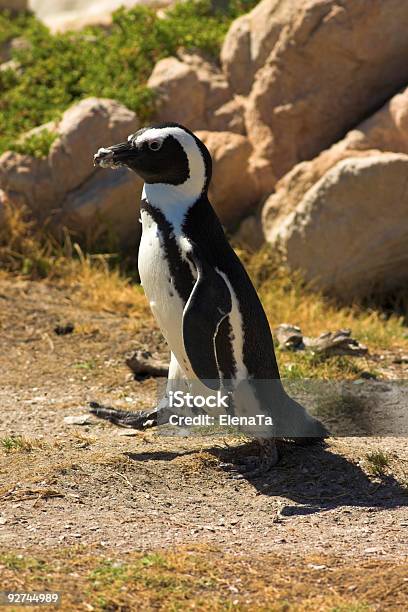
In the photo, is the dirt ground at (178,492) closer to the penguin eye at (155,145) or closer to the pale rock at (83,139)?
the penguin eye at (155,145)

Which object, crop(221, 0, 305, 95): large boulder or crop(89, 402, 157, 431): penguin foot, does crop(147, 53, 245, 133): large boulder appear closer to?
crop(221, 0, 305, 95): large boulder

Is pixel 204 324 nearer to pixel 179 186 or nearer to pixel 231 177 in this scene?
pixel 179 186

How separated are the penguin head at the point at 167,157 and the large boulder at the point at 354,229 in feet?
11.6

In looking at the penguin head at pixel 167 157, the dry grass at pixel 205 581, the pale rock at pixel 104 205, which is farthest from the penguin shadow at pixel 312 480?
the pale rock at pixel 104 205

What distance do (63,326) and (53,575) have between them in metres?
4.03

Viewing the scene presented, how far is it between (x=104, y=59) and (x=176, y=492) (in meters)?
6.61

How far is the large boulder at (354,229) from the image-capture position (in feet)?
28.0

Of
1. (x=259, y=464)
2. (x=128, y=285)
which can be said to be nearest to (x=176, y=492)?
(x=259, y=464)

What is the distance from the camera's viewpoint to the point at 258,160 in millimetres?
9484

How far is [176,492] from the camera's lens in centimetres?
489

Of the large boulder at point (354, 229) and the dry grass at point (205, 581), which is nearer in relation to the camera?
Answer: the dry grass at point (205, 581)

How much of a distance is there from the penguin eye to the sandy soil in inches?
59.1

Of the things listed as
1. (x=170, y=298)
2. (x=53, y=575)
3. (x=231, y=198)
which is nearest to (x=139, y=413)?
(x=170, y=298)

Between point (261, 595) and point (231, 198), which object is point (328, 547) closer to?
point (261, 595)
